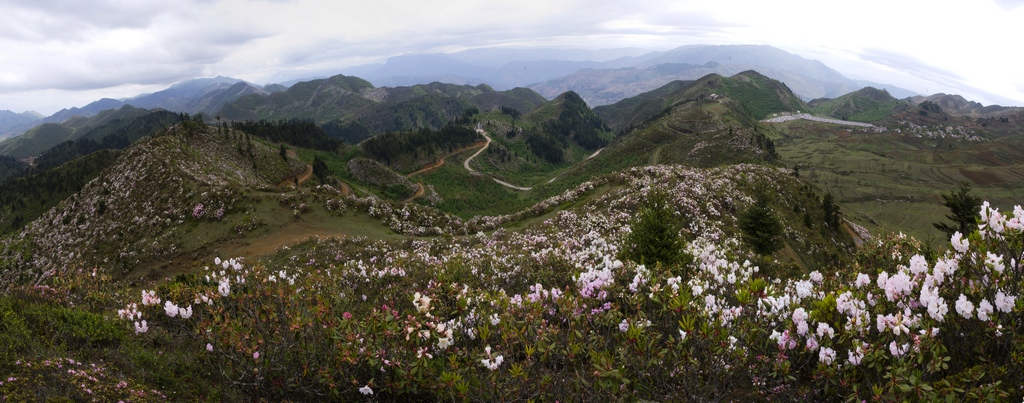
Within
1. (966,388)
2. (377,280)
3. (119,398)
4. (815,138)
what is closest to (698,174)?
(377,280)

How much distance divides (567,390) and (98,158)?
125 m

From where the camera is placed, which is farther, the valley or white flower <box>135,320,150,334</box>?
white flower <box>135,320,150,334</box>

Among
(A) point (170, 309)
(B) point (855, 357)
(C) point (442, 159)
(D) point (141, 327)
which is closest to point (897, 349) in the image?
(B) point (855, 357)

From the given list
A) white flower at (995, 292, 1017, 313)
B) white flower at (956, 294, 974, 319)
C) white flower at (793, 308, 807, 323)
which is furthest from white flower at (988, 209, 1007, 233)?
white flower at (793, 308, 807, 323)

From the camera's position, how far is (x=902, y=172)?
127750 mm

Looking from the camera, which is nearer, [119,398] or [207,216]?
[119,398]

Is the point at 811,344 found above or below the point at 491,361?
below

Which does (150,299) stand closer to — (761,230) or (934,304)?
(934,304)

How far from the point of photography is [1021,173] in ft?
391

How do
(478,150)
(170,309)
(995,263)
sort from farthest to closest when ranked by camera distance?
1. (478,150)
2. (170,309)
3. (995,263)

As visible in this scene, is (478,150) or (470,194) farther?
(478,150)

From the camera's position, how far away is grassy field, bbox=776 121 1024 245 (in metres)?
98.9

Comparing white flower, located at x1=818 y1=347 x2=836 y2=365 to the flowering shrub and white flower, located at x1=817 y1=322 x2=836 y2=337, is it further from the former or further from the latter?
white flower, located at x1=817 y1=322 x2=836 y2=337

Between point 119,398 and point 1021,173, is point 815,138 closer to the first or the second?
point 1021,173
